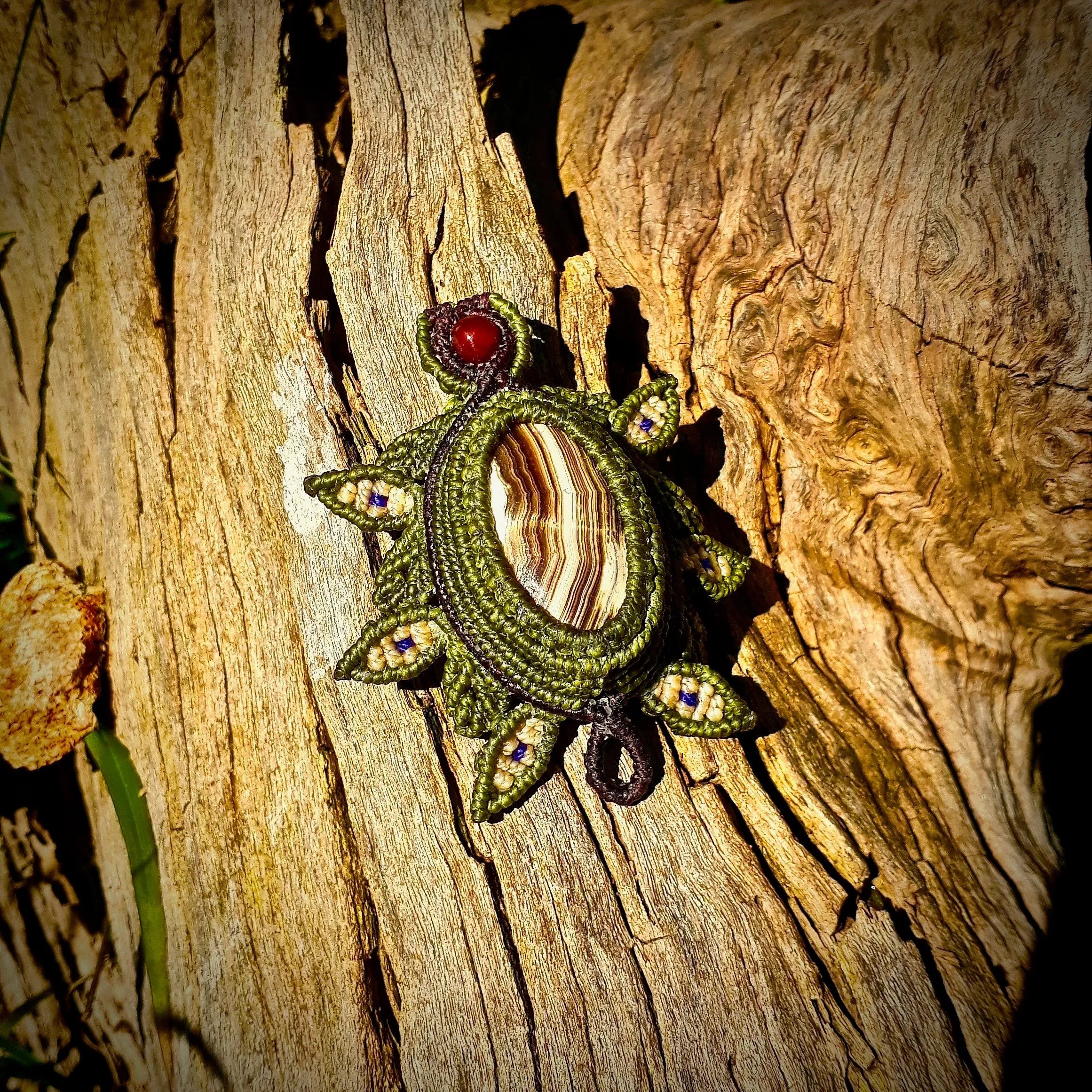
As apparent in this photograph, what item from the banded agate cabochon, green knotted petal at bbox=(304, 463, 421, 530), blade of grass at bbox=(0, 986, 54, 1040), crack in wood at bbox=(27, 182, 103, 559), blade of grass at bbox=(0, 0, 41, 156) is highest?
blade of grass at bbox=(0, 0, 41, 156)

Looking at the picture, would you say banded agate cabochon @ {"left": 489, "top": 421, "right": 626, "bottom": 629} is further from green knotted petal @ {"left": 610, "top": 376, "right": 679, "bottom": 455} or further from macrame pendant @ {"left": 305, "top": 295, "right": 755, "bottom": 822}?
green knotted petal @ {"left": 610, "top": 376, "right": 679, "bottom": 455}

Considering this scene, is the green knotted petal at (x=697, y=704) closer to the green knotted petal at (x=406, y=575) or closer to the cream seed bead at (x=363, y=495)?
the green knotted petal at (x=406, y=575)

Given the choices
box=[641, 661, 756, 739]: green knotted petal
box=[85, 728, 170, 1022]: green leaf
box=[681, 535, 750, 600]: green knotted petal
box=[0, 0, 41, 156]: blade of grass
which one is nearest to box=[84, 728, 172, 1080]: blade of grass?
box=[85, 728, 170, 1022]: green leaf

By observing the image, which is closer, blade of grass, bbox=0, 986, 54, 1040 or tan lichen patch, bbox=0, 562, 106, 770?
blade of grass, bbox=0, 986, 54, 1040

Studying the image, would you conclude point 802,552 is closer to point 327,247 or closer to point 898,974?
point 898,974

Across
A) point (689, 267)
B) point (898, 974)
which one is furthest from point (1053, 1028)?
point (689, 267)

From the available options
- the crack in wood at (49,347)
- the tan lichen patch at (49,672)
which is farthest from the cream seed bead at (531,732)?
the crack in wood at (49,347)

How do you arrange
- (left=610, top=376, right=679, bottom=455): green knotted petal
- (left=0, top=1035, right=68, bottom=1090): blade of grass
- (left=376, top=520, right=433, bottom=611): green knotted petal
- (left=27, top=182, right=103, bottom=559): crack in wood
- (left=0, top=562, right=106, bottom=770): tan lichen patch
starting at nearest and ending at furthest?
(left=376, top=520, right=433, bottom=611): green knotted petal → (left=610, top=376, right=679, bottom=455): green knotted petal → (left=0, top=1035, right=68, bottom=1090): blade of grass → (left=0, top=562, right=106, bottom=770): tan lichen patch → (left=27, top=182, right=103, bottom=559): crack in wood

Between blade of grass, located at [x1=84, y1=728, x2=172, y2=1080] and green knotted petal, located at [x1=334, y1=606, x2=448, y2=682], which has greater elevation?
green knotted petal, located at [x1=334, y1=606, x2=448, y2=682]
